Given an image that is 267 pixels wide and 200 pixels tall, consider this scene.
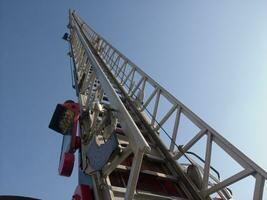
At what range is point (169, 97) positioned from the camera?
21.2ft

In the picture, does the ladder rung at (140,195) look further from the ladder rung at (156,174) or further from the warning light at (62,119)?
the warning light at (62,119)

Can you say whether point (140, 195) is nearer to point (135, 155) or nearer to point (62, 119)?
point (135, 155)

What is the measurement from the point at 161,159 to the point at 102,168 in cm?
162

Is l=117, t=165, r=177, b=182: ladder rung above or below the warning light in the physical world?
below

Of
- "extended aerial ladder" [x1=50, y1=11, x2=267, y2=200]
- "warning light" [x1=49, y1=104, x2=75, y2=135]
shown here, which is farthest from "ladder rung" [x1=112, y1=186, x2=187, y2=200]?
"warning light" [x1=49, y1=104, x2=75, y2=135]

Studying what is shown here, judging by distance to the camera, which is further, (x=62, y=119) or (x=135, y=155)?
(x=62, y=119)

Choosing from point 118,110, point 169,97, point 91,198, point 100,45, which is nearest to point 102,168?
point 91,198

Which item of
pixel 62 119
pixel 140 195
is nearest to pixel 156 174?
pixel 140 195

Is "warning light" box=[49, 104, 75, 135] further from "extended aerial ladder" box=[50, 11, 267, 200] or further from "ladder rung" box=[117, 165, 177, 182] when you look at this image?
"ladder rung" box=[117, 165, 177, 182]

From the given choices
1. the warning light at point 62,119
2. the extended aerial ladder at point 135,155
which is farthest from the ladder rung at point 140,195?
the warning light at point 62,119

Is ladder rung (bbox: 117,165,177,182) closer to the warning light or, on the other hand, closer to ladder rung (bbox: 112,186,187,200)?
ladder rung (bbox: 112,186,187,200)

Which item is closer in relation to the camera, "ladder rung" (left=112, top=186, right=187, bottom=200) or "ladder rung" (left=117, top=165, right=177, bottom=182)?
"ladder rung" (left=112, top=186, right=187, bottom=200)

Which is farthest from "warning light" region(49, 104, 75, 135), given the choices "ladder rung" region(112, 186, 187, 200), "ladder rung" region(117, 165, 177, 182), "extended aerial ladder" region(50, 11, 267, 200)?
"ladder rung" region(112, 186, 187, 200)

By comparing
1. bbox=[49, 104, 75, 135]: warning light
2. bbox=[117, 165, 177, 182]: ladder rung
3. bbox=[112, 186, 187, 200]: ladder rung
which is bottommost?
bbox=[112, 186, 187, 200]: ladder rung
